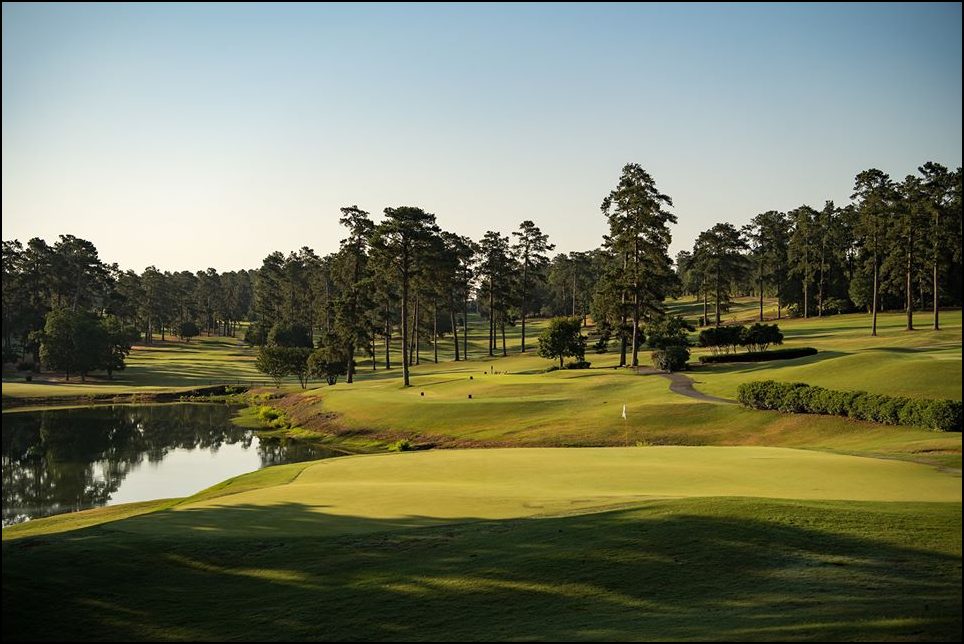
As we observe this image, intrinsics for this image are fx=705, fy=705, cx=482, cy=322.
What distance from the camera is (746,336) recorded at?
64.2m

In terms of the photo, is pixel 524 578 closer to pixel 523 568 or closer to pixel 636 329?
pixel 523 568

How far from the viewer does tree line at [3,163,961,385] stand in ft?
221

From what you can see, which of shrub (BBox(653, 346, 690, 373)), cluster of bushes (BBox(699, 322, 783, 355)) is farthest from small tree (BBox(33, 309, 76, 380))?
cluster of bushes (BBox(699, 322, 783, 355))

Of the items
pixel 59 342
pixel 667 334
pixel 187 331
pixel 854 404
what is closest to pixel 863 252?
pixel 667 334

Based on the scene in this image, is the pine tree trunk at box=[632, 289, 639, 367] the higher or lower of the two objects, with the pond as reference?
higher

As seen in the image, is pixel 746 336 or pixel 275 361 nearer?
pixel 746 336

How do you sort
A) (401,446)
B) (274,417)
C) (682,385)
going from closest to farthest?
(401,446), (682,385), (274,417)

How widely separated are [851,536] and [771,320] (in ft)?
316

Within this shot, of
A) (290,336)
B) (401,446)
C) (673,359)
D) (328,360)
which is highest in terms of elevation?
(290,336)

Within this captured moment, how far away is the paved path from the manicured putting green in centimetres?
1347

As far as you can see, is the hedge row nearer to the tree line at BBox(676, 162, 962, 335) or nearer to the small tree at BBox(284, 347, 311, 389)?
the tree line at BBox(676, 162, 962, 335)

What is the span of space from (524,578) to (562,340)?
191 feet

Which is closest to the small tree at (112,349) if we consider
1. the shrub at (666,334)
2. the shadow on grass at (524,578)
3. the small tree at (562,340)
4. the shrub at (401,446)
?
A: the small tree at (562,340)

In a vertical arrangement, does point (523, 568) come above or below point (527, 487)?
above
